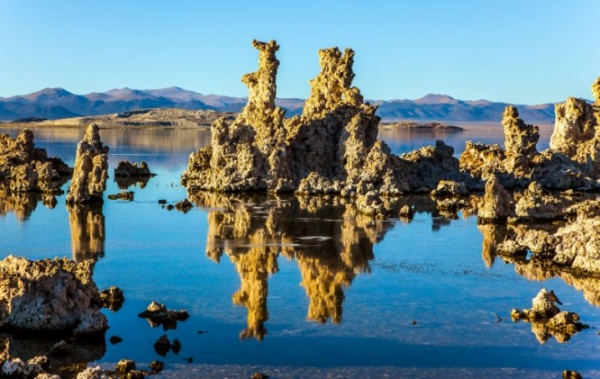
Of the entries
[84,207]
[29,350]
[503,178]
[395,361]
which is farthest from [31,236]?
[503,178]

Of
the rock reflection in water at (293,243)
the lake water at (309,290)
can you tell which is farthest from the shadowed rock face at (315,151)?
the lake water at (309,290)

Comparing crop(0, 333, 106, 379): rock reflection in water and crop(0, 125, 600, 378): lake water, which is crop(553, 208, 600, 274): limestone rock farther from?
crop(0, 333, 106, 379): rock reflection in water

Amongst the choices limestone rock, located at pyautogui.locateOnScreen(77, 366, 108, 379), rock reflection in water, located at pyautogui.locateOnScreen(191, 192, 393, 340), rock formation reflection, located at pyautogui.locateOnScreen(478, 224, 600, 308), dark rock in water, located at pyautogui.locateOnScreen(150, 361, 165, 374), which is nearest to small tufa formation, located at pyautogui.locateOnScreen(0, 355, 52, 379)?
limestone rock, located at pyautogui.locateOnScreen(77, 366, 108, 379)

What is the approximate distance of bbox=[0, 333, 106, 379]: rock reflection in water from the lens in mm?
18047

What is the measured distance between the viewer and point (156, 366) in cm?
1811

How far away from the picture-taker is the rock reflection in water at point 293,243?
955 inches

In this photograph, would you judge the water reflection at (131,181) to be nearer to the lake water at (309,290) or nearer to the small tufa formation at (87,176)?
the small tufa formation at (87,176)

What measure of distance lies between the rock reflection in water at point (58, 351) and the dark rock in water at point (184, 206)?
73.6 feet

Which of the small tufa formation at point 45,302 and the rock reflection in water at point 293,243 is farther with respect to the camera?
the rock reflection in water at point 293,243

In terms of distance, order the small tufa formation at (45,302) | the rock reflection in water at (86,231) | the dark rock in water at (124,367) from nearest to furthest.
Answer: the dark rock in water at (124,367)
the small tufa formation at (45,302)
the rock reflection in water at (86,231)

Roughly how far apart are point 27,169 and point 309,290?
96.9 ft

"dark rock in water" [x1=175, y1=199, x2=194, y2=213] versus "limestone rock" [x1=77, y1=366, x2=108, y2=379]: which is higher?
"limestone rock" [x1=77, y1=366, x2=108, y2=379]

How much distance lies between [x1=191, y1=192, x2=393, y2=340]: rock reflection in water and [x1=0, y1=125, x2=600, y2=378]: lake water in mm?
93

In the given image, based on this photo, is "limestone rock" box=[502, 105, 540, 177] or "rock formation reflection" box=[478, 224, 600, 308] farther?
"limestone rock" box=[502, 105, 540, 177]
